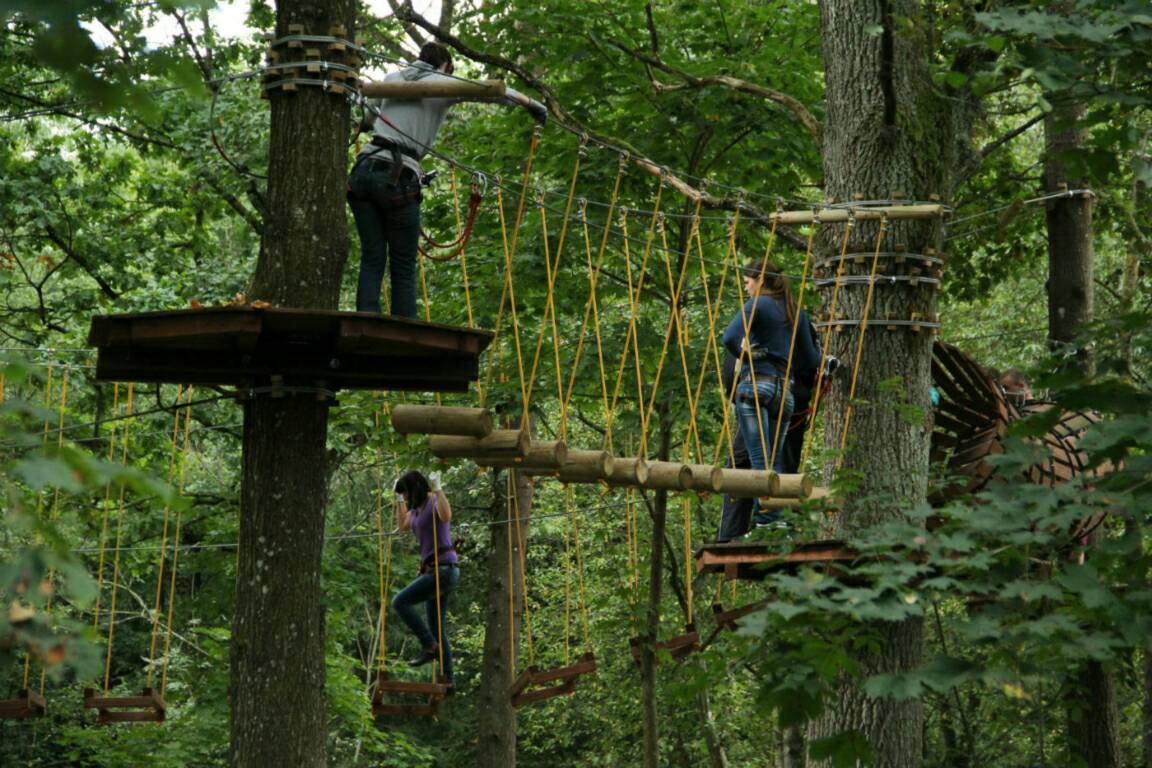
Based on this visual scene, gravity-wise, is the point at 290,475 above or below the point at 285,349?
below

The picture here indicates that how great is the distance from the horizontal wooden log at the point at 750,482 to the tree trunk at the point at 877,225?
12.6 inches

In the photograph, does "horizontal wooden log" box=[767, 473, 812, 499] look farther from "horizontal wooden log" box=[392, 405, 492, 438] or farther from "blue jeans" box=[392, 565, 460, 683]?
"blue jeans" box=[392, 565, 460, 683]

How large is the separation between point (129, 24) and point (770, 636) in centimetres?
254

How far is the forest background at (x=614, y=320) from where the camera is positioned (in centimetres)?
363

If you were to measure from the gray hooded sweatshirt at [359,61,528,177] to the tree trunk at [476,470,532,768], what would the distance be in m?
6.69

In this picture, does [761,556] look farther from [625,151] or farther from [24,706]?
[24,706]

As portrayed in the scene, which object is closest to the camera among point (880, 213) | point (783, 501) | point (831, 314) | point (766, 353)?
point (880, 213)

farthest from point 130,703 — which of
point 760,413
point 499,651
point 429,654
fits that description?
point 499,651

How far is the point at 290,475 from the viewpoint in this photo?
16.3ft

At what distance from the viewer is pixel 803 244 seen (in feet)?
24.3

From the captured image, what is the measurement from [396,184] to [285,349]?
2.47 ft

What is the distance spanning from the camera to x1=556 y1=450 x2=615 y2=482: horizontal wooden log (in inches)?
211

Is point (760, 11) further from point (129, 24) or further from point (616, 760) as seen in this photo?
point (616, 760)

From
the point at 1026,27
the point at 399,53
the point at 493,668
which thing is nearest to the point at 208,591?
the point at 493,668
